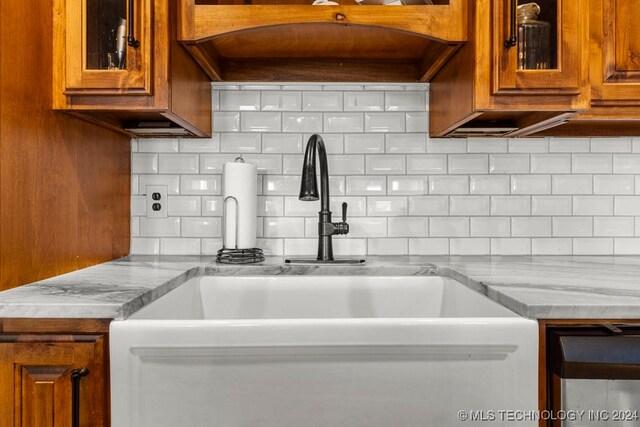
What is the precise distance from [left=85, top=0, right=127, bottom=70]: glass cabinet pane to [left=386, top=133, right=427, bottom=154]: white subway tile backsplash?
845mm

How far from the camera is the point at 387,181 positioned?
5.10 feet

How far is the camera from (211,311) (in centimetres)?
130

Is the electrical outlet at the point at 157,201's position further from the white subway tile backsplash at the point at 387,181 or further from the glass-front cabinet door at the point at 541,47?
the glass-front cabinet door at the point at 541,47

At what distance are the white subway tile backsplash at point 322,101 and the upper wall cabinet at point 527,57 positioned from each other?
1.58 feet

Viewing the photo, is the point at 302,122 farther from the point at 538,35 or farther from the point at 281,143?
the point at 538,35

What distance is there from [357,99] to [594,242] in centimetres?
93

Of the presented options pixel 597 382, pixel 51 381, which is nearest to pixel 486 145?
pixel 597 382

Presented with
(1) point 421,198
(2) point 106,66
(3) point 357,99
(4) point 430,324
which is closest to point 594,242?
(1) point 421,198

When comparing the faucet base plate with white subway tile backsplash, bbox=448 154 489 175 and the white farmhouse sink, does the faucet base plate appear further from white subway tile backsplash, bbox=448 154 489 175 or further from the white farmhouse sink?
the white farmhouse sink

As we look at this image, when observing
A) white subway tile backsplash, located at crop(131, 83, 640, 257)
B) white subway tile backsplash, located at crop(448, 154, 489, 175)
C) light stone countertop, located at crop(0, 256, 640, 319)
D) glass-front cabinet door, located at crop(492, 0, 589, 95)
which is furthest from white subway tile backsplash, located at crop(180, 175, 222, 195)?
glass-front cabinet door, located at crop(492, 0, 589, 95)

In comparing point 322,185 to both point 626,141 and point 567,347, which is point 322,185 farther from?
point 626,141

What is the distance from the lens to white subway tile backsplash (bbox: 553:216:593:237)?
1558mm

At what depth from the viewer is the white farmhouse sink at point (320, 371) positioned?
30.3 inches

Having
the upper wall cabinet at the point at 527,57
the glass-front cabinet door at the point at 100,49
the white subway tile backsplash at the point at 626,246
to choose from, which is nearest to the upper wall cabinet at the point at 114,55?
the glass-front cabinet door at the point at 100,49
